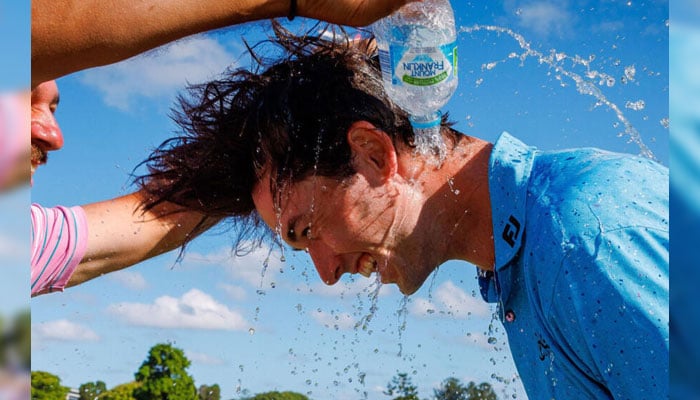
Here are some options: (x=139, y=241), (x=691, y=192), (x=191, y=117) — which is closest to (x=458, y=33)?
(x=191, y=117)

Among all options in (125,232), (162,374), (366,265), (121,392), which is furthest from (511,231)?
(162,374)

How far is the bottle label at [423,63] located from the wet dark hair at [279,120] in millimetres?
405

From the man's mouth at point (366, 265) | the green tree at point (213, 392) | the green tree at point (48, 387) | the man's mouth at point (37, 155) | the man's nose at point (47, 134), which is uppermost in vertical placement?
the green tree at point (48, 387)

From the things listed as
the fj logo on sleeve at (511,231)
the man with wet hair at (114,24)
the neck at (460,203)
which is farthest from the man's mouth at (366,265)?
the man with wet hair at (114,24)

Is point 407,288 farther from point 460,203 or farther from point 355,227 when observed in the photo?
point 460,203

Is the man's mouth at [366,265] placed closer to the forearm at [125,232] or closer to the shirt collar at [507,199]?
the shirt collar at [507,199]

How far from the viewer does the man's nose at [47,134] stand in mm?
3734

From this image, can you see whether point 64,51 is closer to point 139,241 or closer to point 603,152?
Result: point 603,152

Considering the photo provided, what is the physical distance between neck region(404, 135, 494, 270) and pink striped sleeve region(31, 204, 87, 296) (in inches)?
81.5

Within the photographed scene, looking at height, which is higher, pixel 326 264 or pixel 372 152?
pixel 372 152

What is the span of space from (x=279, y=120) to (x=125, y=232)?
4.63 feet

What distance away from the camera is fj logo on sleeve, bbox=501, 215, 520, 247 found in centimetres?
325

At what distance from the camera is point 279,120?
13.0ft

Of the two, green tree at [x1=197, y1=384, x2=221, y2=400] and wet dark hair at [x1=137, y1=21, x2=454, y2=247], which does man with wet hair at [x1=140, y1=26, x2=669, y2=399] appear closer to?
wet dark hair at [x1=137, y1=21, x2=454, y2=247]
